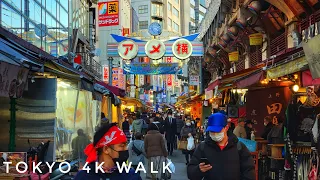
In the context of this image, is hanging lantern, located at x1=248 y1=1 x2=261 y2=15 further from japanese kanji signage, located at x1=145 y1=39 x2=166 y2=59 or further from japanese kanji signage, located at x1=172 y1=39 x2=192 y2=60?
japanese kanji signage, located at x1=145 y1=39 x2=166 y2=59

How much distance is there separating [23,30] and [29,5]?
1194mm

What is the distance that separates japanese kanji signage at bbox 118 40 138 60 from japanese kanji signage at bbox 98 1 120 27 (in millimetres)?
15622

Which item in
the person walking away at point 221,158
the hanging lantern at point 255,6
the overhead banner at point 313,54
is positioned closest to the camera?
the person walking away at point 221,158

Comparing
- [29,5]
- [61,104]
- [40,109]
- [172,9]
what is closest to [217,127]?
[40,109]

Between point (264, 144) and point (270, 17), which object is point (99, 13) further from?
point (264, 144)

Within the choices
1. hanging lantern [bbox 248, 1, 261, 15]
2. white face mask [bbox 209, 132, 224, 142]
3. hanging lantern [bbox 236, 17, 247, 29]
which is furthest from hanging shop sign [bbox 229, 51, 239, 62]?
white face mask [bbox 209, 132, 224, 142]

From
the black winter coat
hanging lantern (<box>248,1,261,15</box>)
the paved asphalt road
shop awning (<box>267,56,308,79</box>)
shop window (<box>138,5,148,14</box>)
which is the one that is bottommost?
the paved asphalt road

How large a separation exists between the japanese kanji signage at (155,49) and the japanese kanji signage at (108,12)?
16237 mm

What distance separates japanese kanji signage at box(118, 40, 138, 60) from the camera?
25.2 m

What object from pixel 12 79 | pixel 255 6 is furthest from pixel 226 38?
pixel 12 79

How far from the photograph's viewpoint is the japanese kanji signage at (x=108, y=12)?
4066cm

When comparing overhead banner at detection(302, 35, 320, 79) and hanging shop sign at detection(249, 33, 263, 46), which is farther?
hanging shop sign at detection(249, 33, 263, 46)

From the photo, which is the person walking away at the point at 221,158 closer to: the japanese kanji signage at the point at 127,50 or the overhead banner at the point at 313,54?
the overhead banner at the point at 313,54

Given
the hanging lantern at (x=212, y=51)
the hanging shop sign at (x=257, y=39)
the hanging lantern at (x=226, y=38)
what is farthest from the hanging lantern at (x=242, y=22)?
the hanging lantern at (x=212, y=51)
